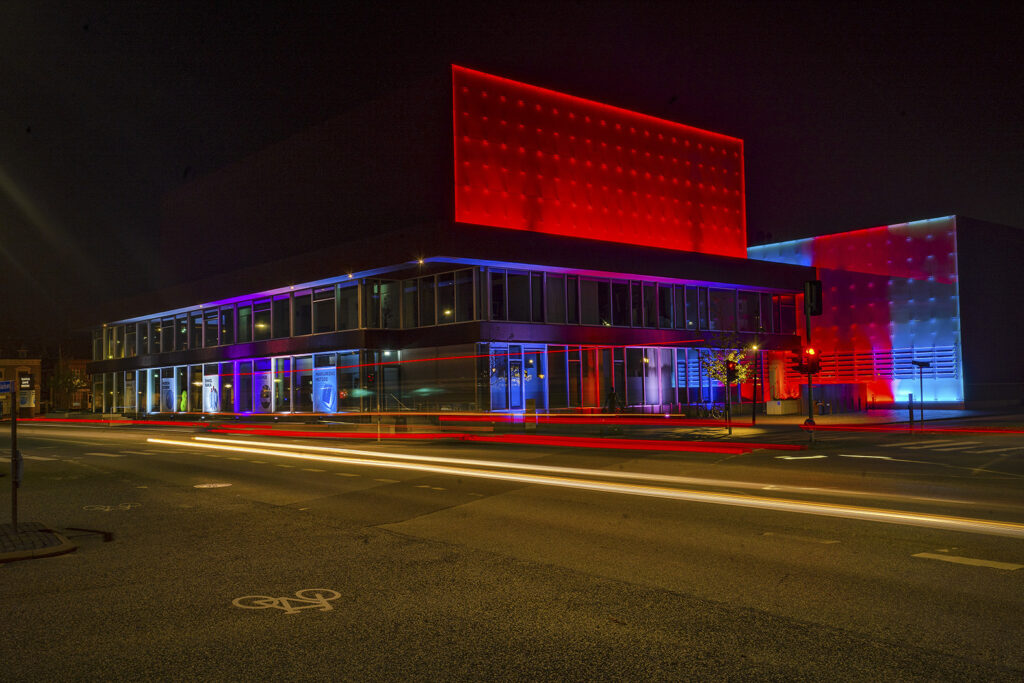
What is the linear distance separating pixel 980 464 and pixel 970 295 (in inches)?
1544

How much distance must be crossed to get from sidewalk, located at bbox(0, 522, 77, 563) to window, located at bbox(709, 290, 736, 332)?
46278 mm

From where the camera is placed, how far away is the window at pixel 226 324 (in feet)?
187

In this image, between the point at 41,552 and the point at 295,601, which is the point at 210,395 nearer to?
the point at 41,552

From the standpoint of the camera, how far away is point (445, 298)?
142 ft

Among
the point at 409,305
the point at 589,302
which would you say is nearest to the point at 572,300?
the point at 589,302

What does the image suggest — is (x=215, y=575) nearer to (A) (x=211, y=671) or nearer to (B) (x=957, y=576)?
(A) (x=211, y=671)

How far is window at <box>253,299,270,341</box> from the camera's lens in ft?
176

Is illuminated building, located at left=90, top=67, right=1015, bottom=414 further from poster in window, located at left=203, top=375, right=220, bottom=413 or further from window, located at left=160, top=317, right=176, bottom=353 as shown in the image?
window, located at left=160, top=317, right=176, bottom=353

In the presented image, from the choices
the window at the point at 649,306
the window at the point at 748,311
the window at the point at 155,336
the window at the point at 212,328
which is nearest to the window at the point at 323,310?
the window at the point at 212,328

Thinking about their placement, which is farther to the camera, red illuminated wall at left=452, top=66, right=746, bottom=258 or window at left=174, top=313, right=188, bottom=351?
window at left=174, top=313, right=188, bottom=351

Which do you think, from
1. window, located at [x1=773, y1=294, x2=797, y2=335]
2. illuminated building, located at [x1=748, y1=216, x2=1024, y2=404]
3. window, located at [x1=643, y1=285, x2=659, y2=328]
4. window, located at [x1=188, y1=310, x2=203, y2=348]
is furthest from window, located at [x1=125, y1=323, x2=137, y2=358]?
illuminated building, located at [x1=748, y1=216, x2=1024, y2=404]

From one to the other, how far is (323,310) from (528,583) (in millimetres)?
42865

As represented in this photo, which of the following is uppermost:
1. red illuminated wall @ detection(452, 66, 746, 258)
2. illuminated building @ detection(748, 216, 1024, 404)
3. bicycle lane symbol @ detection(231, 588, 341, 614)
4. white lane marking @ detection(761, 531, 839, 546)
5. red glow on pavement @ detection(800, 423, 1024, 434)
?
red illuminated wall @ detection(452, 66, 746, 258)

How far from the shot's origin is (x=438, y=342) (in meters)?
43.1
